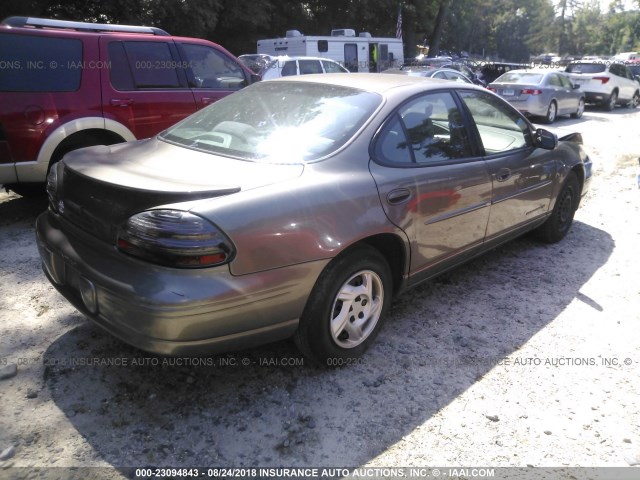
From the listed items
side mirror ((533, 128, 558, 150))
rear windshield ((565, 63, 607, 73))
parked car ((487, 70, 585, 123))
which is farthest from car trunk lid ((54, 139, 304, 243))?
rear windshield ((565, 63, 607, 73))

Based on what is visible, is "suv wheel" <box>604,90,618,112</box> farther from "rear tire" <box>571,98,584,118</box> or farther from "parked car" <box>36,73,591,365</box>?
"parked car" <box>36,73,591,365</box>

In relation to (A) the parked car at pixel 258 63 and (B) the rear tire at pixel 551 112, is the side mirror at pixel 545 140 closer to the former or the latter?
(A) the parked car at pixel 258 63

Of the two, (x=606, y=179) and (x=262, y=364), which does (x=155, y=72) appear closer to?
(x=262, y=364)

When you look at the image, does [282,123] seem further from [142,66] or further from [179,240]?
[142,66]

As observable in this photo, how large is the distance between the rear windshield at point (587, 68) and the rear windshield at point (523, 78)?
575 centimetres

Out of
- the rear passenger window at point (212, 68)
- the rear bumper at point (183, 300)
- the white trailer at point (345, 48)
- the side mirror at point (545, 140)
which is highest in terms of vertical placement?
the white trailer at point (345, 48)

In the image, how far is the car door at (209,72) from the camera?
6.02m

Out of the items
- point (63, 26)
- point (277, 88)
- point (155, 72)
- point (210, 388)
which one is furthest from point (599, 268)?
point (63, 26)

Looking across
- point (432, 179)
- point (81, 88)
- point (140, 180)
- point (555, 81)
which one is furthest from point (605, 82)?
point (140, 180)

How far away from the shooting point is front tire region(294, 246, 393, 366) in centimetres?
269

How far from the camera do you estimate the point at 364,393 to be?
2.80 m

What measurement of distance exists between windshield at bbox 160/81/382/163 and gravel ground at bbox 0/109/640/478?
1.19 meters

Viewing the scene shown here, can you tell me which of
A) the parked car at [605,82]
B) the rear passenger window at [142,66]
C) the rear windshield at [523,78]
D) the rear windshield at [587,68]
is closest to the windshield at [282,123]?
the rear passenger window at [142,66]

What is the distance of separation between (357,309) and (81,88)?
Result: 3.76 metres
